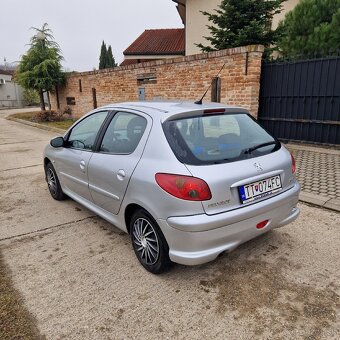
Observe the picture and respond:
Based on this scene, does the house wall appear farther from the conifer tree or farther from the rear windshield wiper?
the rear windshield wiper

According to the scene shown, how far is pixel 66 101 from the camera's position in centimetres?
1695

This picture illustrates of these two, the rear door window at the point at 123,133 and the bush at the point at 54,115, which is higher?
the rear door window at the point at 123,133

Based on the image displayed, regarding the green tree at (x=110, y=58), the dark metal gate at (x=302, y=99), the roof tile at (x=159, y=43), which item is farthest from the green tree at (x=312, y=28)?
the green tree at (x=110, y=58)

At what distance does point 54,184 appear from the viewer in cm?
468

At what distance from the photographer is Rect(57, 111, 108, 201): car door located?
356cm

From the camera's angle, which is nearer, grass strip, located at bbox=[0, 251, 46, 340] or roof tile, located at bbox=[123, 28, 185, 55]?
grass strip, located at bbox=[0, 251, 46, 340]

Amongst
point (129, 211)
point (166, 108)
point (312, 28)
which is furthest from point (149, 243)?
point (312, 28)

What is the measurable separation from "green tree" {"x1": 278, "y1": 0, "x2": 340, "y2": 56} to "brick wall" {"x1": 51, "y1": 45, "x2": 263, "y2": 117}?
10.6 ft

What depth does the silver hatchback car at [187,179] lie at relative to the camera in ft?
7.74

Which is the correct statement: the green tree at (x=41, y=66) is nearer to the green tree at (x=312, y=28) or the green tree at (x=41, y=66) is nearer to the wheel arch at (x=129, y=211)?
the green tree at (x=312, y=28)

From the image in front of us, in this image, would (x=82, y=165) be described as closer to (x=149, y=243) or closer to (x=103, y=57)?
(x=149, y=243)

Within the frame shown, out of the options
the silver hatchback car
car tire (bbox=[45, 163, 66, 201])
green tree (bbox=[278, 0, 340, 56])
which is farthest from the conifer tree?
the silver hatchback car

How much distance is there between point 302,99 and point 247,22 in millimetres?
3772

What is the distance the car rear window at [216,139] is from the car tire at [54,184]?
2564 mm
